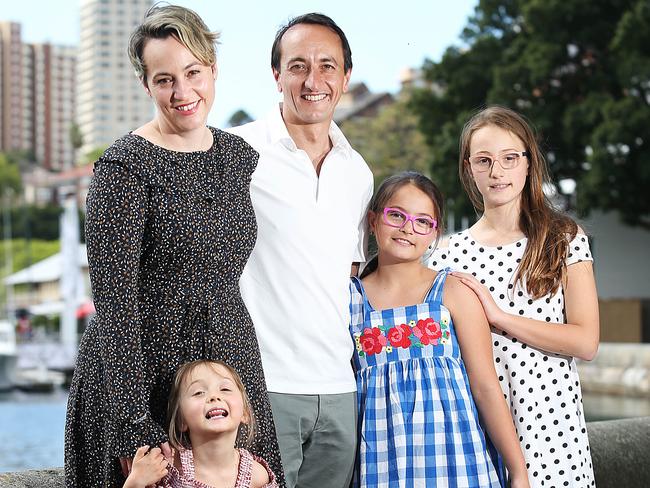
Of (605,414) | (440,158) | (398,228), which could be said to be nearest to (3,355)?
(440,158)

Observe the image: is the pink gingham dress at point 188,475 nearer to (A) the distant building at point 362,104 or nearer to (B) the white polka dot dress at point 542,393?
(B) the white polka dot dress at point 542,393

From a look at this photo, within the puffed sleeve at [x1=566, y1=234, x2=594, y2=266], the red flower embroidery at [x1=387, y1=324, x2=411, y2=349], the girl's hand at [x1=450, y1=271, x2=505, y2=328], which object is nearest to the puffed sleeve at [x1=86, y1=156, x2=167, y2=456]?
the red flower embroidery at [x1=387, y1=324, x2=411, y2=349]

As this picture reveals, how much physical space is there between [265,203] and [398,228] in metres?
0.41

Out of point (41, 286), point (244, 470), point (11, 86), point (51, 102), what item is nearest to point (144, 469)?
point (244, 470)

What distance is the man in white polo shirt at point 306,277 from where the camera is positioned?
2.89m

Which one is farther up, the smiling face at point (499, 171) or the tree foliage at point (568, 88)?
the tree foliage at point (568, 88)

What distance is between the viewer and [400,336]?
9.78 ft

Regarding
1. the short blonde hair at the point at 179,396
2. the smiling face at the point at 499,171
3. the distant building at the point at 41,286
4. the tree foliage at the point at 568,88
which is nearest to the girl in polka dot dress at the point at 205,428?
the short blonde hair at the point at 179,396

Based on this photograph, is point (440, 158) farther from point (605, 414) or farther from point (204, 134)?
point (204, 134)

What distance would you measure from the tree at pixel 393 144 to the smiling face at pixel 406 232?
114 feet

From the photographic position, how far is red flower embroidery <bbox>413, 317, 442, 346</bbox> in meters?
2.96

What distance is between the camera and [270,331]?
290 cm

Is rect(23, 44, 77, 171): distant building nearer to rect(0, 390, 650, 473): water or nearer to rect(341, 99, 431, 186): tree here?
rect(0, 390, 650, 473): water

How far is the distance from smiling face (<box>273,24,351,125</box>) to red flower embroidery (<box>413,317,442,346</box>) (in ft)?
2.22
